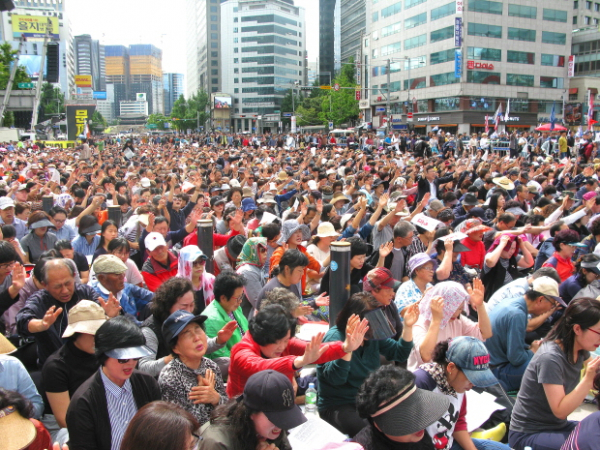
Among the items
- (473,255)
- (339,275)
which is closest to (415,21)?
(473,255)

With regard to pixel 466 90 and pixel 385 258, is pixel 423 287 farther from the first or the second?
pixel 466 90

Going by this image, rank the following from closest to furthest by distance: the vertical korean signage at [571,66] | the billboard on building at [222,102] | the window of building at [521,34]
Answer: the window of building at [521,34] < the vertical korean signage at [571,66] < the billboard on building at [222,102]

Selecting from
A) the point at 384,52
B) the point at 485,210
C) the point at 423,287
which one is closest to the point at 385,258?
the point at 423,287

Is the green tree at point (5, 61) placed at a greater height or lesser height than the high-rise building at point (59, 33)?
lesser

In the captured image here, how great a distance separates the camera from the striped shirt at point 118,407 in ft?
10.2

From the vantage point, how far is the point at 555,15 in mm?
58031

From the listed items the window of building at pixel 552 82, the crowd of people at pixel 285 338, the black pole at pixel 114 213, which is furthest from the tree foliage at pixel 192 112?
the crowd of people at pixel 285 338

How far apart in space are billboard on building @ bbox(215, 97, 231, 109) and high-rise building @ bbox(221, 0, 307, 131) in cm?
450

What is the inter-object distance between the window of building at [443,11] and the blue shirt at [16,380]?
194 ft

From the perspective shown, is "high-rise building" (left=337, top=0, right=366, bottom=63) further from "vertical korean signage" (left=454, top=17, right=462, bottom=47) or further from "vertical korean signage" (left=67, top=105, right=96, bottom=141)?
"vertical korean signage" (left=67, top=105, right=96, bottom=141)

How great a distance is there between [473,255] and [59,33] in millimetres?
155847

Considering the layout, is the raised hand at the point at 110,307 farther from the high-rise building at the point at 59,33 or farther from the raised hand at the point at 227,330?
the high-rise building at the point at 59,33

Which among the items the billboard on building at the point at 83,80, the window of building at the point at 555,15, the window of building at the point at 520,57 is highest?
the billboard on building at the point at 83,80

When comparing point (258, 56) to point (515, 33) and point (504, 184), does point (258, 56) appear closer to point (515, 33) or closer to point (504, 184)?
point (515, 33)
